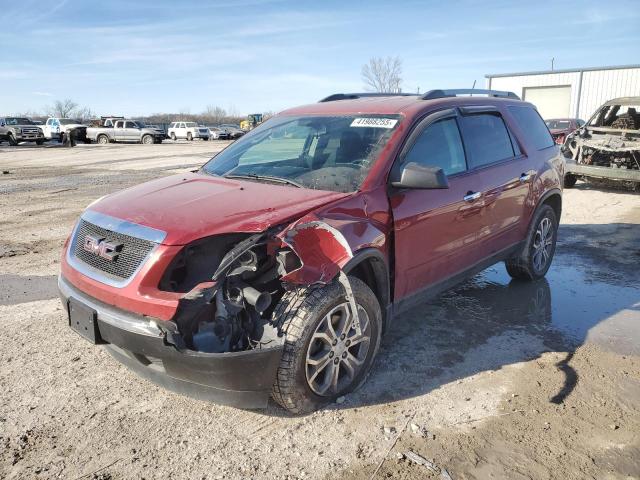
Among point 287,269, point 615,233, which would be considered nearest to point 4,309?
point 287,269

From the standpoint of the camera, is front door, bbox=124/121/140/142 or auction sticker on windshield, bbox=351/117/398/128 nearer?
auction sticker on windshield, bbox=351/117/398/128

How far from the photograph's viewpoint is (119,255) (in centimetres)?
285

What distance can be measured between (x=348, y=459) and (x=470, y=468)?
0.61m

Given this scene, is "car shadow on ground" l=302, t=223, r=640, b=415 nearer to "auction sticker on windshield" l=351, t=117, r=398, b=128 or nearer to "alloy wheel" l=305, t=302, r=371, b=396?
"alloy wheel" l=305, t=302, r=371, b=396

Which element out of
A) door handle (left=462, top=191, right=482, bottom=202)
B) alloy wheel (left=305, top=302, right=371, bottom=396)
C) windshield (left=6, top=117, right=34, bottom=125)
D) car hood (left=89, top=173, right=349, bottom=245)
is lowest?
alloy wheel (left=305, top=302, right=371, bottom=396)

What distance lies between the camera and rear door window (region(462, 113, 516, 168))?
4270mm

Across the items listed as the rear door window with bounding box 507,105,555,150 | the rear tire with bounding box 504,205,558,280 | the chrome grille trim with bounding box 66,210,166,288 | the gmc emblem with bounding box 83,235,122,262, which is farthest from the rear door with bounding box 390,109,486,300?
the gmc emblem with bounding box 83,235,122,262

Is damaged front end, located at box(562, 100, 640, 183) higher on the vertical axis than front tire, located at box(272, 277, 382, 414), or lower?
higher

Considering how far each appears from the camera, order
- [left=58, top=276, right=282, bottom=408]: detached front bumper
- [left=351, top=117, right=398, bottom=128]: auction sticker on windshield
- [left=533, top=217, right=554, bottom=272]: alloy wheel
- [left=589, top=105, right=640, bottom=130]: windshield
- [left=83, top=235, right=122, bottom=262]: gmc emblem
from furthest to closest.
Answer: [left=589, top=105, right=640, bottom=130]: windshield → [left=533, top=217, right=554, bottom=272]: alloy wheel → [left=351, top=117, right=398, bottom=128]: auction sticker on windshield → [left=83, top=235, right=122, bottom=262]: gmc emblem → [left=58, top=276, right=282, bottom=408]: detached front bumper

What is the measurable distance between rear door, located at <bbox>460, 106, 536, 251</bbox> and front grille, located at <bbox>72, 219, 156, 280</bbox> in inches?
105

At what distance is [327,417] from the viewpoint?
3.02 meters

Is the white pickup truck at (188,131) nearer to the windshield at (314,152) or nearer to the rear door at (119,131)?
the rear door at (119,131)

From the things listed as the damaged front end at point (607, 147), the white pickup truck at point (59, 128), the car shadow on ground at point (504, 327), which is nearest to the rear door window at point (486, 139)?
the car shadow on ground at point (504, 327)

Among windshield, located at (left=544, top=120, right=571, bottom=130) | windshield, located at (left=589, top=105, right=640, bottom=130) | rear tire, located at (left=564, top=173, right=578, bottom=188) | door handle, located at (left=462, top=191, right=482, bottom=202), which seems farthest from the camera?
windshield, located at (left=544, top=120, right=571, bottom=130)
